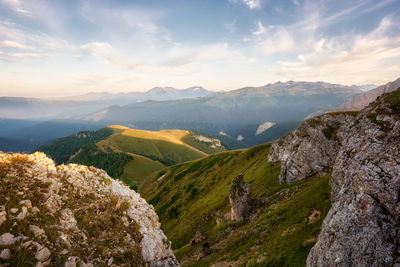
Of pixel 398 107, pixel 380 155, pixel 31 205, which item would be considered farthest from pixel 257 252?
pixel 31 205

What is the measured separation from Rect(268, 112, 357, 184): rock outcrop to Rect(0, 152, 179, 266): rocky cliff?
41.3 m

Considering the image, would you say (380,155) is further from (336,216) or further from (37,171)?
(37,171)

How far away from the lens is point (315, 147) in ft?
164

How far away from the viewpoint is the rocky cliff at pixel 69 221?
1420 centimetres

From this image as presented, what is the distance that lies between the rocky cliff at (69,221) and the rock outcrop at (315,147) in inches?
1627

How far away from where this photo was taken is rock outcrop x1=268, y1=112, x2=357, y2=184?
156 ft

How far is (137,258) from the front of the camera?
19.5m

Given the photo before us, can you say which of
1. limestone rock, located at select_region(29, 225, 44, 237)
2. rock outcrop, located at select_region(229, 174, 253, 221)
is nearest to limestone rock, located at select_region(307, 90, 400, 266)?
limestone rock, located at select_region(29, 225, 44, 237)

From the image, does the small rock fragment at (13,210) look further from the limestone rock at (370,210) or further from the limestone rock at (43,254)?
the limestone rock at (370,210)

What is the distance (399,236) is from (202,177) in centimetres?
10052

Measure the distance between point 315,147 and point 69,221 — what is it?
53.6m

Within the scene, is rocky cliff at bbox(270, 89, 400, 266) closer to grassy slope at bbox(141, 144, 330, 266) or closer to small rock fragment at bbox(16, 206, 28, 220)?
grassy slope at bbox(141, 144, 330, 266)

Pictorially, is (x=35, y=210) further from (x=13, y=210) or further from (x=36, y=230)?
(x=36, y=230)

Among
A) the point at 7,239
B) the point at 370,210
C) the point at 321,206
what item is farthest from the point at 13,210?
the point at 321,206
